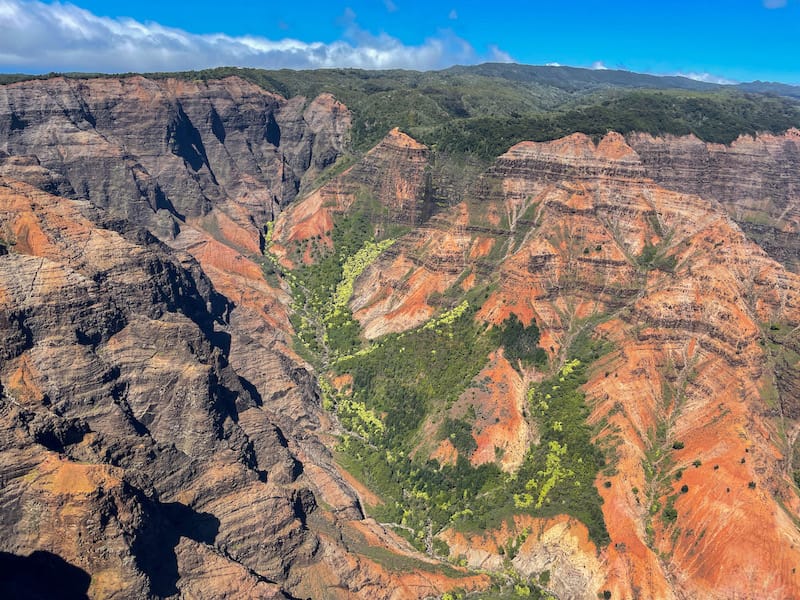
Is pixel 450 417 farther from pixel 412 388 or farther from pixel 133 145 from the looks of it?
pixel 133 145

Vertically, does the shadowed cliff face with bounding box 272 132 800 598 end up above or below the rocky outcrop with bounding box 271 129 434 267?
above

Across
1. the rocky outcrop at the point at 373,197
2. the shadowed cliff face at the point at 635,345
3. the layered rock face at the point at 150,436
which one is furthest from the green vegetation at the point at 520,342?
the rocky outcrop at the point at 373,197

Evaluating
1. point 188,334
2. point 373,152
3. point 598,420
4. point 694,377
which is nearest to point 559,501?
point 598,420

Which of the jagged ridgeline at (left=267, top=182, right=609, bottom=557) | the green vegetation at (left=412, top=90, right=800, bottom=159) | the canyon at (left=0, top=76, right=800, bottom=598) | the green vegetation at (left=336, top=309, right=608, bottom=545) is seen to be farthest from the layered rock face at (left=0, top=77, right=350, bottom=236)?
the green vegetation at (left=336, top=309, right=608, bottom=545)

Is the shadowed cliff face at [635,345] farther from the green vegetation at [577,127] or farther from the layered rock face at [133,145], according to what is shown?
the layered rock face at [133,145]

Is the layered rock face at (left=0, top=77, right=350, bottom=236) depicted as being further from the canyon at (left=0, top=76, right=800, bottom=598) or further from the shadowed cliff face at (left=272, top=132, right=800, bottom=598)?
the shadowed cliff face at (left=272, top=132, right=800, bottom=598)

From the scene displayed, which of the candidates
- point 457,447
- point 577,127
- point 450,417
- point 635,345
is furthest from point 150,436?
point 577,127

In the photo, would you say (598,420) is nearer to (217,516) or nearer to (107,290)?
(217,516)
